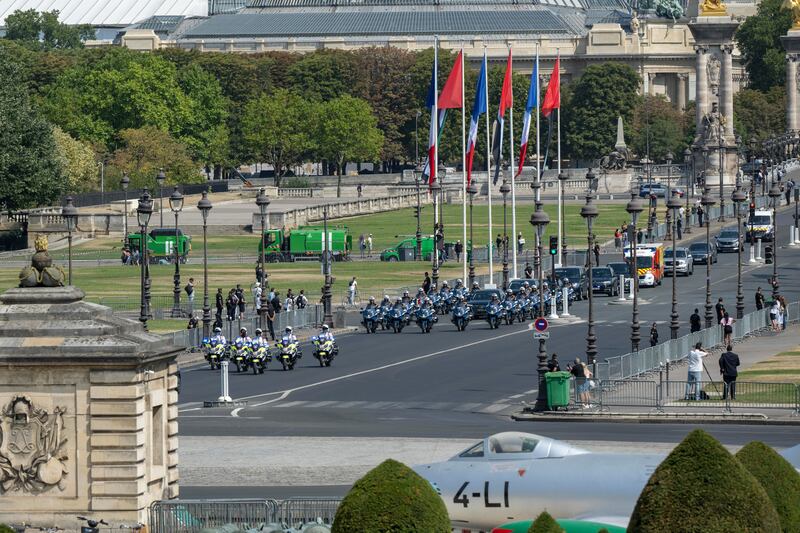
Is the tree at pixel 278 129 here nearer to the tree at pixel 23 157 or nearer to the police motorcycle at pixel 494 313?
the tree at pixel 23 157

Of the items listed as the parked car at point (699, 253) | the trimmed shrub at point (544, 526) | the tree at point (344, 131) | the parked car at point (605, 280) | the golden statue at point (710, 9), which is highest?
the golden statue at point (710, 9)

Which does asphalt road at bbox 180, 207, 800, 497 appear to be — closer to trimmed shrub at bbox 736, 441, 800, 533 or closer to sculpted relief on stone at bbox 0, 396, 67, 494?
sculpted relief on stone at bbox 0, 396, 67, 494

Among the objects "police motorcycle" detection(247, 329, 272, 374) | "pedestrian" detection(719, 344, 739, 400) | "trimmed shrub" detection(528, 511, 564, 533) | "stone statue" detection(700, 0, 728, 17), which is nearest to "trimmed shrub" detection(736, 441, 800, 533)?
"trimmed shrub" detection(528, 511, 564, 533)

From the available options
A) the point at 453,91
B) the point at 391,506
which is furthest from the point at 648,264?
the point at 391,506

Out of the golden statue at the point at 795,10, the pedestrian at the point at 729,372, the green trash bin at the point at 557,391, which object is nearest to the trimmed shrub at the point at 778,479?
the green trash bin at the point at 557,391

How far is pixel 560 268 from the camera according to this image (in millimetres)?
97312

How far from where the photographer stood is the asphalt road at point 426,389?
2047 inches

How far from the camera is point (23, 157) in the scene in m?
131

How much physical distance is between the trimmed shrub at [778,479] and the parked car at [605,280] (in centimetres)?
6671

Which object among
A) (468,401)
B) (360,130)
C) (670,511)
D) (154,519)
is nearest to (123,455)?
(154,519)

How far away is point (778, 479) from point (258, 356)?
38.5 metres

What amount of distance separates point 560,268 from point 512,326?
560 inches

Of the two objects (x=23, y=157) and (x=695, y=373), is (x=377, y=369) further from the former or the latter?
(x=23, y=157)

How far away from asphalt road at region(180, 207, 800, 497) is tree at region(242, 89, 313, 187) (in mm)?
104779
